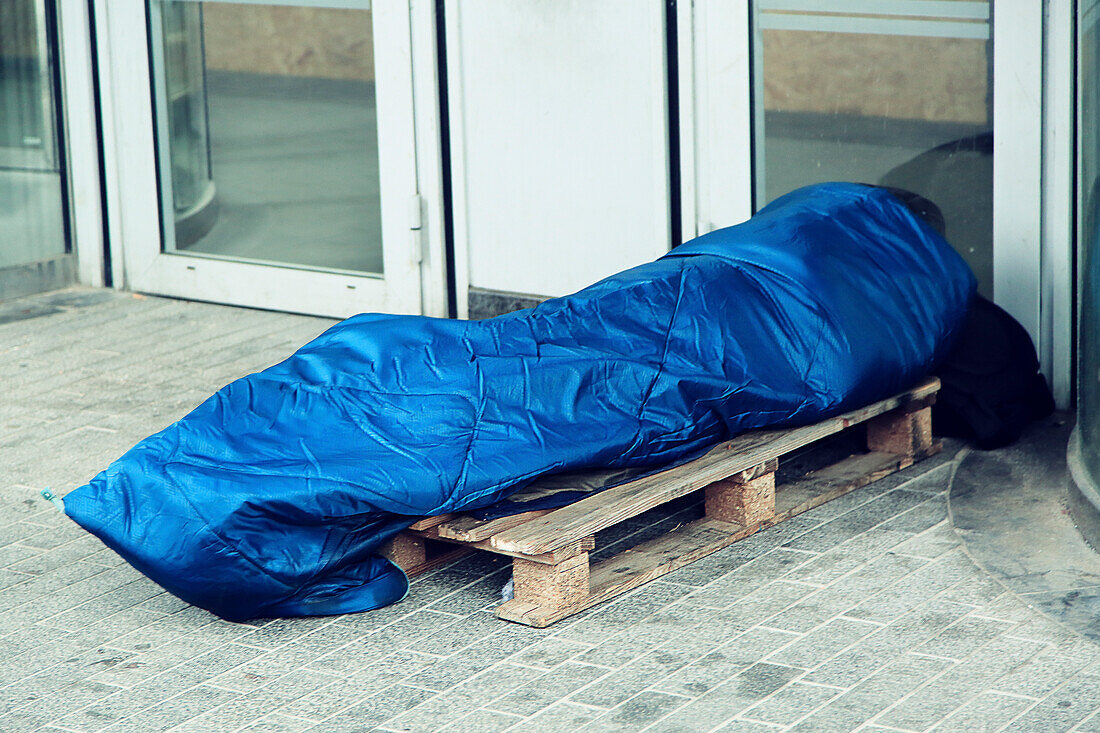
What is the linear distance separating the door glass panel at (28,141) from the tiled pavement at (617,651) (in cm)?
348

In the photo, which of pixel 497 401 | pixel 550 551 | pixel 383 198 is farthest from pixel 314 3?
pixel 550 551

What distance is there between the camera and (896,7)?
5.77m

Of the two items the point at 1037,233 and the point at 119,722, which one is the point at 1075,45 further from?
the point at 119,722

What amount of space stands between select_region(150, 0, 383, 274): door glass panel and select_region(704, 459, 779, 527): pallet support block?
127 inches

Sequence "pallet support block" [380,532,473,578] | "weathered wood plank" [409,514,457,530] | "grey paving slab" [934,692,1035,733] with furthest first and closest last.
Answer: "pallet support block" [380,532,473,578]
"weathered wood plank" [409,514,457,530]
"grey paving slab" [934,692,1035,733]

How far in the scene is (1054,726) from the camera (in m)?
3.35

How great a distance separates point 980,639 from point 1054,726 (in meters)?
0.49

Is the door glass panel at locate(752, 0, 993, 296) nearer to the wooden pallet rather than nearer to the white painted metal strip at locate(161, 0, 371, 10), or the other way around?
the wooden pallet

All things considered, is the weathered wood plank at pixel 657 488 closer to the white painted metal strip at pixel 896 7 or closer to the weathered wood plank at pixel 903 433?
the weathered wood plank at pixel 903 433

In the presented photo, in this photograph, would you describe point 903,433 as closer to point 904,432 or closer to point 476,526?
point 904,432

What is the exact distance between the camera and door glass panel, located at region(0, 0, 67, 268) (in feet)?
26.1

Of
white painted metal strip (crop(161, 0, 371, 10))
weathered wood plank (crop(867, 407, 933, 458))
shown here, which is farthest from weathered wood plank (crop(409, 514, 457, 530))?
white painted metal strip (crop(161, 0, 371, 10))

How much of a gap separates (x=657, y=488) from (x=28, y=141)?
5196mm

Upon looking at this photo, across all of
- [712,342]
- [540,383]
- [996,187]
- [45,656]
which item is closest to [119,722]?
[45,656]
